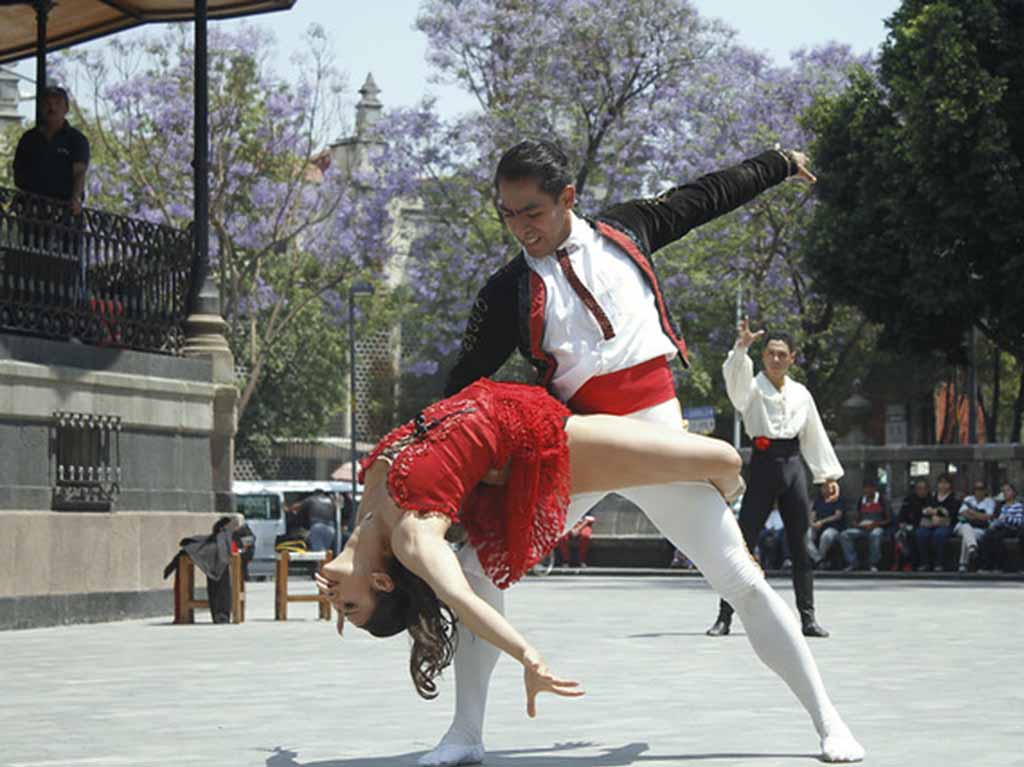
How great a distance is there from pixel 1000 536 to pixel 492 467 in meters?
22.5

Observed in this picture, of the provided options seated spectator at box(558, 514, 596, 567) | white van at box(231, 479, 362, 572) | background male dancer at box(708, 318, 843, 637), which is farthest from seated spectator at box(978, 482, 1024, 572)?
white van at box(231, 479, 362, 572)

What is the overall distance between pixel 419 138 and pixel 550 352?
117 feet

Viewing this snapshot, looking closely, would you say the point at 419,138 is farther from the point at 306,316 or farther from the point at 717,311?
the point at 306,316

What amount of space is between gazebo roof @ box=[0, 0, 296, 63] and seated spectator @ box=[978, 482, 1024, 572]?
43.2 feet

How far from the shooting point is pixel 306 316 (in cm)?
6431

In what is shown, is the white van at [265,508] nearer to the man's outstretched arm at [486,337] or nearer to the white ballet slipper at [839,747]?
the man's outstretched arm at [486,337]

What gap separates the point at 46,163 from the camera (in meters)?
16.8

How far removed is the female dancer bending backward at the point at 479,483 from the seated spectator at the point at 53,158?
446 inches

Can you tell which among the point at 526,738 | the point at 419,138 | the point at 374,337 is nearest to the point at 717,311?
the point at 419,138

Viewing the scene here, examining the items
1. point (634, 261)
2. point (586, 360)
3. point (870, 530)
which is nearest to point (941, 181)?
point (870, 530)

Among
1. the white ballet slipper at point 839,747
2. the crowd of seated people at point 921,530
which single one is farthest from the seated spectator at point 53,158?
the crowd of seated people at point 921,530

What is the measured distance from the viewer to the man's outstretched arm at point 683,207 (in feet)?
21.7

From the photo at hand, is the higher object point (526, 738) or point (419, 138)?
point (419, 138)

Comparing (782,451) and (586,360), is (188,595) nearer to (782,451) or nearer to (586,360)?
(782,451)
